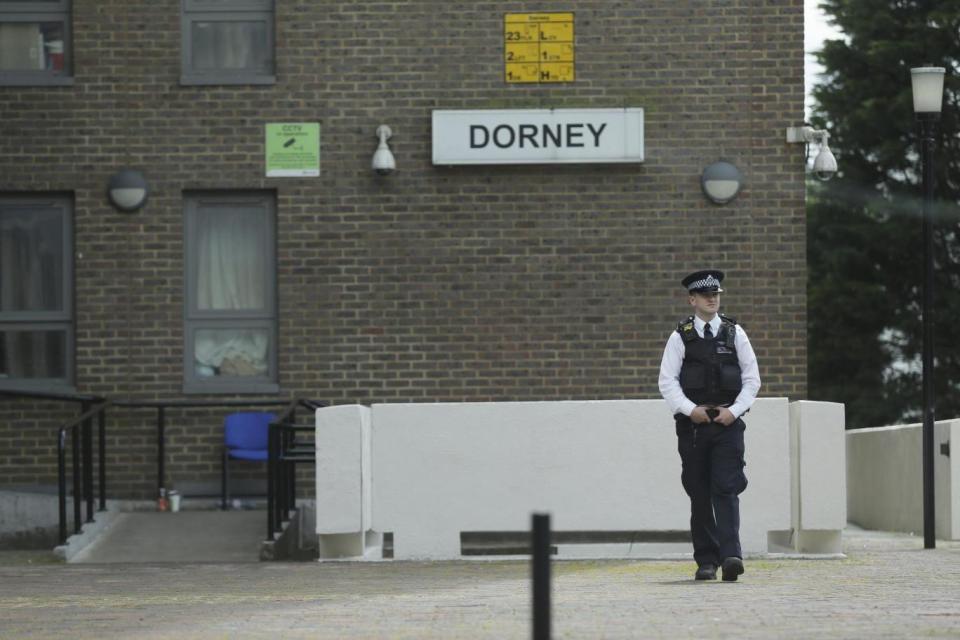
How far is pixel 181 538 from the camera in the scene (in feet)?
52.0

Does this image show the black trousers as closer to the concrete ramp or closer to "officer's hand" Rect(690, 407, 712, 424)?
"officer's hand" Rect(690, 407, 712, 424)

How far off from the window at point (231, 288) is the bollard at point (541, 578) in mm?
11292

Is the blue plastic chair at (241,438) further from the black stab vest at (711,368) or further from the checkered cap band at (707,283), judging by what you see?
the checkered cap band at (707,283)

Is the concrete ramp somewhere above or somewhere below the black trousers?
below

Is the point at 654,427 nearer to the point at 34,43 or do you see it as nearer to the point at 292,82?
the point at 292,82

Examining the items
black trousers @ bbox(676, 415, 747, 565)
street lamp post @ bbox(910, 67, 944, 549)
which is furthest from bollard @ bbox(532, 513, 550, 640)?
street lamp post @ bbox(910, 67, 944, 549)

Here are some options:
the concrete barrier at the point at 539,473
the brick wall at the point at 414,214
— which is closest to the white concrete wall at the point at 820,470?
the concrete barrier at the point at 539,473

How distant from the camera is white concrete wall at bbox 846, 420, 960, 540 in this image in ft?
55.8

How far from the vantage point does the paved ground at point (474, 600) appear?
30.1ft

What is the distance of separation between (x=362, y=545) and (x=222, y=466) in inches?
126

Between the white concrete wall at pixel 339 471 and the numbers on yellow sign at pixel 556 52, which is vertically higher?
the numbers on yellow sign at pixel 556 52

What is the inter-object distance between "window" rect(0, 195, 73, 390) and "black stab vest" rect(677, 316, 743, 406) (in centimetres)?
757

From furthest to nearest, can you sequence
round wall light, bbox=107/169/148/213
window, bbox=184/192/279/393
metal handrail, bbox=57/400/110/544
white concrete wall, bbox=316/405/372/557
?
window, bbox=184/192/279/393, round wall light, bbox=107/169/148/213, metal handrail, bbox=57/400/110/544, white concrete wall, bbox=316/405/372/557

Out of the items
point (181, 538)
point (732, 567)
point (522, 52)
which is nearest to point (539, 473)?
point (732, 567)
